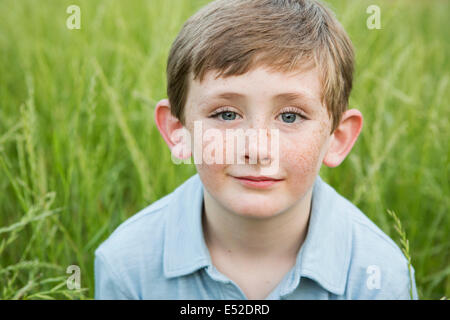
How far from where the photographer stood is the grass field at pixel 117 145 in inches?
59.3

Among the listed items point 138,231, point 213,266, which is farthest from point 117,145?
point 213,266

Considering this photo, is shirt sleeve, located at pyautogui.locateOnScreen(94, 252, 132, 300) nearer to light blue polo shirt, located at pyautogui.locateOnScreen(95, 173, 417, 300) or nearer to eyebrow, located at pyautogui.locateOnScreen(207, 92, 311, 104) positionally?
light blue polo shirt, located at pyautogui.locateOnScreen(95, 173, 417, 300)

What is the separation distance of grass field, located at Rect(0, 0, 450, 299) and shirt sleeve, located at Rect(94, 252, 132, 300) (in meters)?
0.08

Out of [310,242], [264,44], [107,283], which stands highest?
[264,44]

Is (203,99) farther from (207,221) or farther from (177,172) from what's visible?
(177,172)

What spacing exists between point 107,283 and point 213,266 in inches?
10.7

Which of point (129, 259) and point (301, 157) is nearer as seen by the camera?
point (301, 157)

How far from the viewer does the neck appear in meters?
1.28

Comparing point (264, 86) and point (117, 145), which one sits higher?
point (264, 86)

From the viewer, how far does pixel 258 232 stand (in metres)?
1.29

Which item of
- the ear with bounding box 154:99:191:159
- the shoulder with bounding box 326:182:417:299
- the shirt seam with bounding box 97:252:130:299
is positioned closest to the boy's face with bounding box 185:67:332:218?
the ear with bounding box 154:99:191:159

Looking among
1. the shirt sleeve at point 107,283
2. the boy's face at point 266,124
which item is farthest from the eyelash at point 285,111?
the shirt sleeve at point 107,283

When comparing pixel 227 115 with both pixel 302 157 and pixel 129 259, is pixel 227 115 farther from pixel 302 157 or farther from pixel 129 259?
pixel 129 259

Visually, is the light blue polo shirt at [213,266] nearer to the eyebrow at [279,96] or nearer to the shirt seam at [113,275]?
the shirt seam at [113,275]
